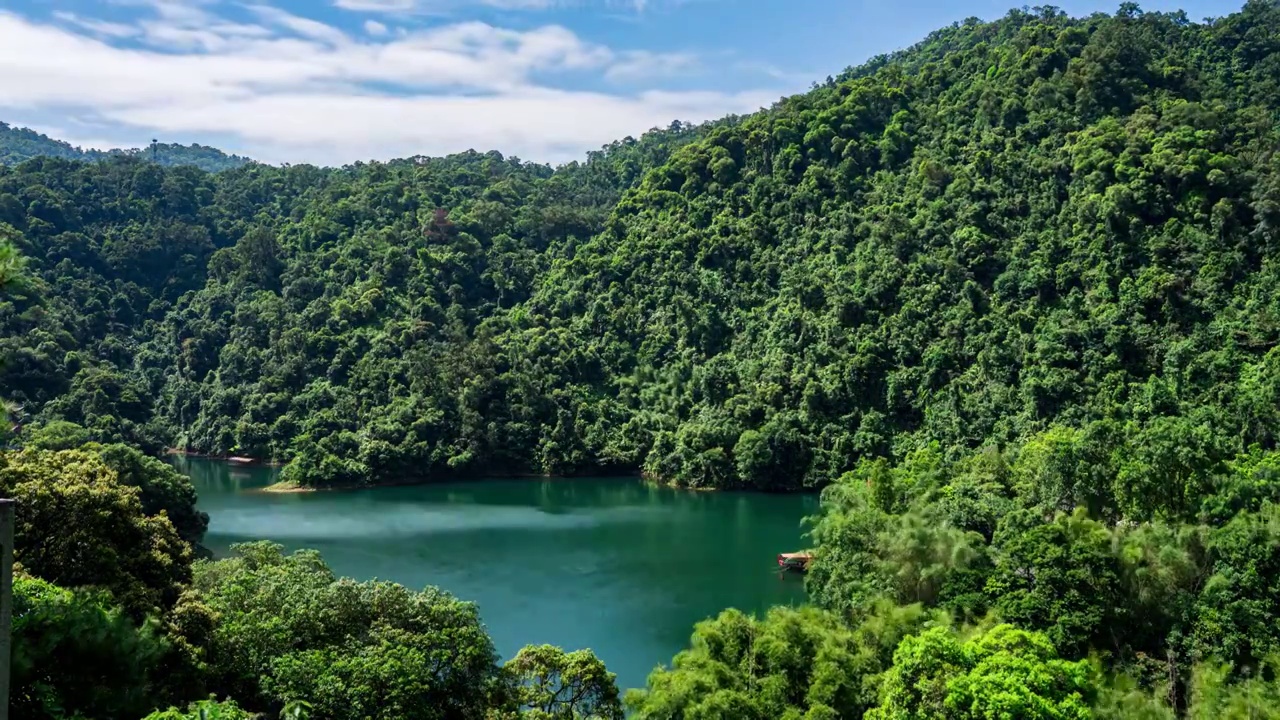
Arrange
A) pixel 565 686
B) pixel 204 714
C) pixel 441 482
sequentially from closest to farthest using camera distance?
pixel 204 714, pixel 565 686, pixel 441 482

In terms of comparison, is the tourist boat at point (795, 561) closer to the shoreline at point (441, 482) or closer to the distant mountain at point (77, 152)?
the shoreline at point (441, 482)

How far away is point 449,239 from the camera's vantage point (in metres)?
65.8

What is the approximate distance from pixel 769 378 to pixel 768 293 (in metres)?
7.52

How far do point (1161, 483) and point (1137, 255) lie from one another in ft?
72.5

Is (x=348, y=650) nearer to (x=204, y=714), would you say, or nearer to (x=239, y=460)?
(x=204, y=714)

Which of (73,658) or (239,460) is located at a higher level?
(73,658)

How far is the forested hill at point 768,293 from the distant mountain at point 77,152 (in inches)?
2067

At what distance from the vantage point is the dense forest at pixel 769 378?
1448 cm

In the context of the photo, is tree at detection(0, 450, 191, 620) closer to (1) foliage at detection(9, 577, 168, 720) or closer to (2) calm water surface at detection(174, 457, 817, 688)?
(1) foliage at detection(9, 577, 168, 720)

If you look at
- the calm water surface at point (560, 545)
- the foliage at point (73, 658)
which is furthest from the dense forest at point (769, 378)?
the calm water surface at point (560, 545)

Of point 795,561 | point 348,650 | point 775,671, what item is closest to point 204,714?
point 348,650

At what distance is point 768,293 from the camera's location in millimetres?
54094

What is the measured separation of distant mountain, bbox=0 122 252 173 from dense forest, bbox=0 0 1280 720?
4646 cm

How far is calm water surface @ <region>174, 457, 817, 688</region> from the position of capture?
84.7ft
